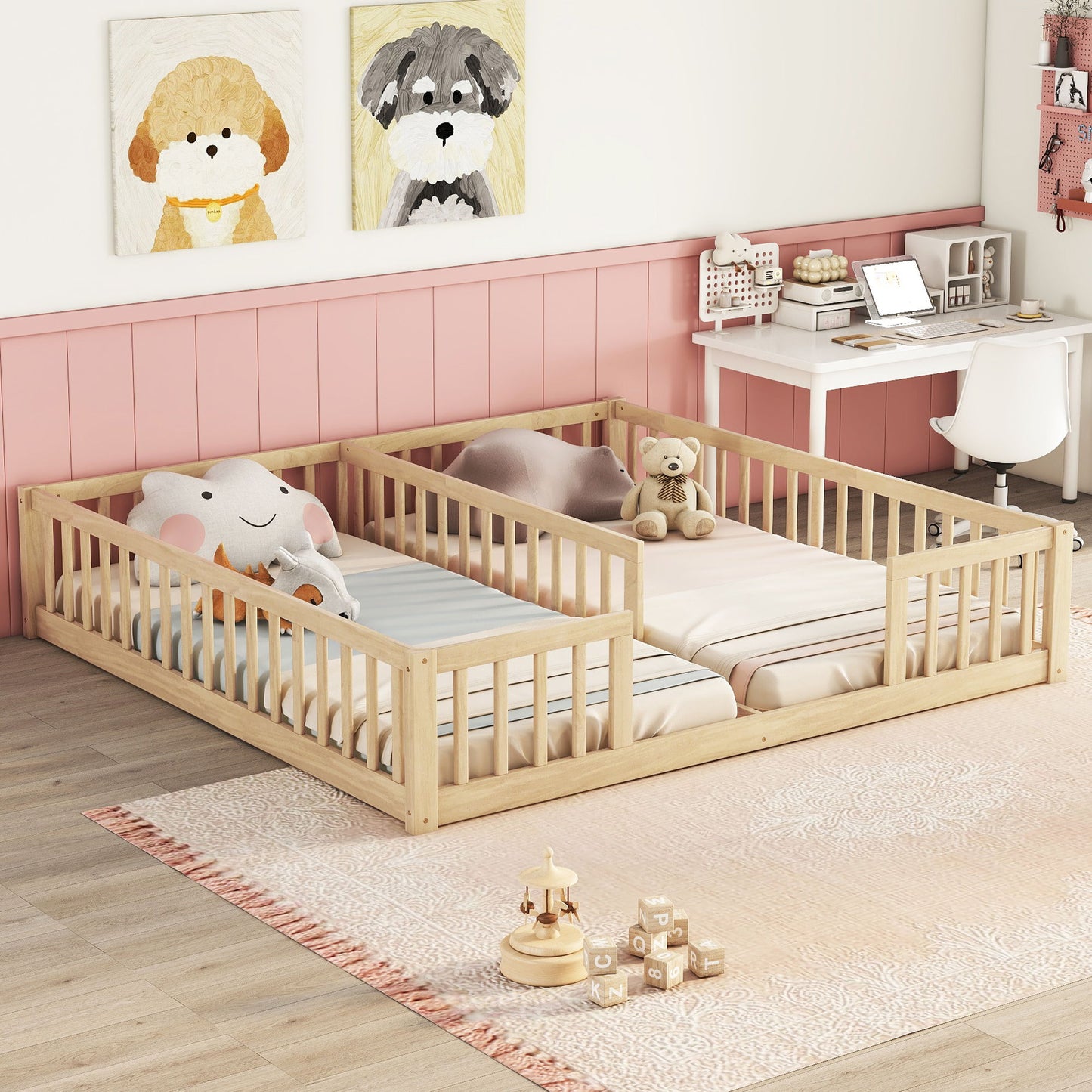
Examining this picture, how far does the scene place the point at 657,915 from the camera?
3.25 m

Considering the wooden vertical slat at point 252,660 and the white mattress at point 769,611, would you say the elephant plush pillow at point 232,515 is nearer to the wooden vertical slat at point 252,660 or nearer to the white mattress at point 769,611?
the white mattress at point 769,611

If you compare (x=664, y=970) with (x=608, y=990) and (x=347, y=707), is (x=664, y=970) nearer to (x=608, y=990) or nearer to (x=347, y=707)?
(x=608, y=990)

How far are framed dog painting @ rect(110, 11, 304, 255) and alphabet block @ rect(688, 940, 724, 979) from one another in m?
2.58

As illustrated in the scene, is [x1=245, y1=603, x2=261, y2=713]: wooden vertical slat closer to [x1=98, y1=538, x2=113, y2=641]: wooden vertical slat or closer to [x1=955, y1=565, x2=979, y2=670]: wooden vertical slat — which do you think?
[x1=98, y1=538, x2=113, y2=641]: wooden vertical slat

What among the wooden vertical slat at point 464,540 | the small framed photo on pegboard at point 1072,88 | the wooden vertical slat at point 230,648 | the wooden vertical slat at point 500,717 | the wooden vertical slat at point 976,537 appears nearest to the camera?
the wooden vertical slat at point 500,717

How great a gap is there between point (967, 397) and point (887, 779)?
181cm

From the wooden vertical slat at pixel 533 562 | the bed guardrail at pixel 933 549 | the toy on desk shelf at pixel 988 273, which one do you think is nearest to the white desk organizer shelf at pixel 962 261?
the toy on desk shelf at pixel 988 273

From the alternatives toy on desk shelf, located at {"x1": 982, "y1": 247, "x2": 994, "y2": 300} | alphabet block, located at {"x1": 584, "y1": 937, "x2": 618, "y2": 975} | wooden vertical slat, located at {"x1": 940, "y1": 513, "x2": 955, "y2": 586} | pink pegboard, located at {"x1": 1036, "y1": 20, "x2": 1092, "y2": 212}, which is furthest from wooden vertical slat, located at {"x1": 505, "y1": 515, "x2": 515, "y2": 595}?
pink pegboard, located at {"x1": 1036, "y1": 20, "x2": 1092, "y2": 212}

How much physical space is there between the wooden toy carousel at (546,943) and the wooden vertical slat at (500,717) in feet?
2.18

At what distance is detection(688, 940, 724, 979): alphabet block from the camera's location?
3.19 metres

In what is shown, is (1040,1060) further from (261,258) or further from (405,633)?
(261,258)

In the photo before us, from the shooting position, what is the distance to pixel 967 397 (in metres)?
5.57

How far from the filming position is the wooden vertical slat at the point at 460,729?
12.4 feet

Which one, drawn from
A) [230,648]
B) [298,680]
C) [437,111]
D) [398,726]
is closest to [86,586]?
[230,648]
